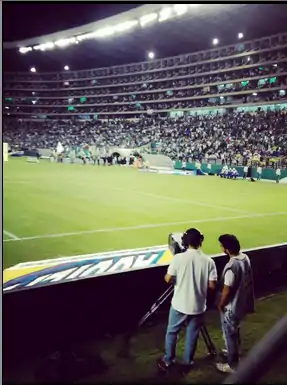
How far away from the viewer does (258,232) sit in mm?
3586

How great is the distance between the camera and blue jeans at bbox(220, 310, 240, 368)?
2.64m

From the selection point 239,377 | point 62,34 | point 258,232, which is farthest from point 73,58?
point 239,377

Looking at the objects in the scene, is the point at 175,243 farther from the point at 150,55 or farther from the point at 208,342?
the point at 150,55

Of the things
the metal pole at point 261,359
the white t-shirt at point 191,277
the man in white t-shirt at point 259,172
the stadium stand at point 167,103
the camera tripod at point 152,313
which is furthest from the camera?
the man in white t-shirt at point 259,172

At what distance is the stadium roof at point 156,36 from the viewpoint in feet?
9.67

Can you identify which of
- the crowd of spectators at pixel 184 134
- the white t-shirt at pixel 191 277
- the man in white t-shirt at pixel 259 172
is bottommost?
the white t-shirt at pixel 191 277

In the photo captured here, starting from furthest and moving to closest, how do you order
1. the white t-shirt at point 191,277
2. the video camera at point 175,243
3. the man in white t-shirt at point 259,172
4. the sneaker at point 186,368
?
the man in white t-shirt at point 259,172
the video camera at point 175,243
the sneaker at point 186,368
the white t-shirt at point 191,277

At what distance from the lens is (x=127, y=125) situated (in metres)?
3.25

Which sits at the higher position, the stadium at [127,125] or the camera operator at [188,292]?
the stadium at [127,125]

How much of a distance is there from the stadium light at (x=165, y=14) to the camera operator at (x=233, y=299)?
1429 millimetres

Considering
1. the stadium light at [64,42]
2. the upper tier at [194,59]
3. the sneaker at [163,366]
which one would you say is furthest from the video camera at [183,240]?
the stadium light at [64,42]

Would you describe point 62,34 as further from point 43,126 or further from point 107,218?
point 107,218

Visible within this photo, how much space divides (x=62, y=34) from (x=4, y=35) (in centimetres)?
42

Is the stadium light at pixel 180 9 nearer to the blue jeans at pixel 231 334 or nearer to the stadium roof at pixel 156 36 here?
the stadium roof at pixel 156 36
